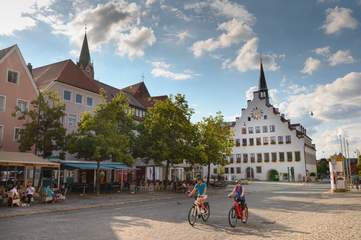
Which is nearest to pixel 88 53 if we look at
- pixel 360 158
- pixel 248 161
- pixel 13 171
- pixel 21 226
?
pixel 248 161

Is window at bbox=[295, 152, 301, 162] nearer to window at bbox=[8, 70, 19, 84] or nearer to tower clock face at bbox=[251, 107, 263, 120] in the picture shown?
tower clock face at bbox=[251, 107, 263, 120]

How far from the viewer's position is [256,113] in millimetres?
85750

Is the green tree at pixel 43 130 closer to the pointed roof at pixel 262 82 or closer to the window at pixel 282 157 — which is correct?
the window at pixel 282 157

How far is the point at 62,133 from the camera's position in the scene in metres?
31.8

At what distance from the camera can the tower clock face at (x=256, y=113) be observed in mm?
85287

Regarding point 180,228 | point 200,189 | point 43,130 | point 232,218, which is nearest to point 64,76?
point 43,130

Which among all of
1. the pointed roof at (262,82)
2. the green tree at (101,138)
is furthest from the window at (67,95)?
the pointed roof at (262,82)

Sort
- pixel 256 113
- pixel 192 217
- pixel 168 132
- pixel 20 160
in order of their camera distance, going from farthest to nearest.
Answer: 1. pixel 256 113
2. pixel 168 132
3. pixel 20 160
4. pixel 192 217

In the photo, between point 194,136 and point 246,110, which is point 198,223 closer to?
point 194,136

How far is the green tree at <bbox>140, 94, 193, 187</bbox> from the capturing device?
1500 inches

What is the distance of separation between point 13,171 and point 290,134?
6203 centimetres

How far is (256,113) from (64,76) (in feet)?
178

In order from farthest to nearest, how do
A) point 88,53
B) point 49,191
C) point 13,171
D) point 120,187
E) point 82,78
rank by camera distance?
1. point 88,53
2. point 82,78
3. point 120,187
4. point 13,171
5. point 49,191

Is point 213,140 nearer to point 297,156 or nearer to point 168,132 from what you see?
point 168,132
